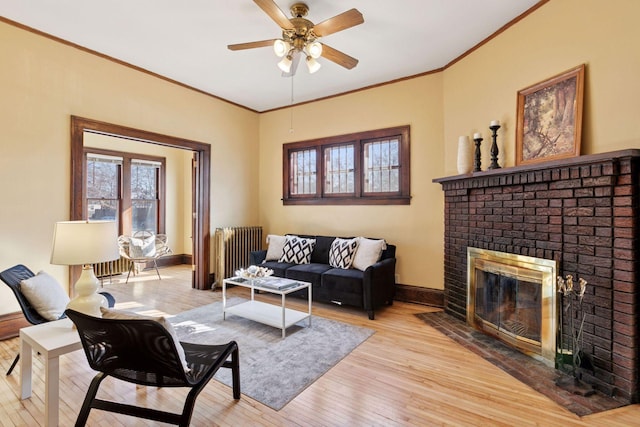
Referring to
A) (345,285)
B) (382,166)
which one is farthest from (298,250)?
(382,166)

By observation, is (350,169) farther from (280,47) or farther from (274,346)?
(274,346)

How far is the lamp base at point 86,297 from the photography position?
213 cm

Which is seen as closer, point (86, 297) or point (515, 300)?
point (86, 297)

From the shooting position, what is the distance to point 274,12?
242cm

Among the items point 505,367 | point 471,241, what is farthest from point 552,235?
point 505,367

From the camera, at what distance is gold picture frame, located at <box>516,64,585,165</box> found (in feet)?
8.07

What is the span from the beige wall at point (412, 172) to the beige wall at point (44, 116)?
244 centimetres

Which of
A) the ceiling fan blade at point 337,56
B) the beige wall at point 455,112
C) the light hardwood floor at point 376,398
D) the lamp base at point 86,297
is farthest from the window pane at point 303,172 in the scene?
the lamp base at point 86,297

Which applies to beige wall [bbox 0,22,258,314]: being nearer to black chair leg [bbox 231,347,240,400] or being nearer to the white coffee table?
the white coffee table

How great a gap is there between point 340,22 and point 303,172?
311cm

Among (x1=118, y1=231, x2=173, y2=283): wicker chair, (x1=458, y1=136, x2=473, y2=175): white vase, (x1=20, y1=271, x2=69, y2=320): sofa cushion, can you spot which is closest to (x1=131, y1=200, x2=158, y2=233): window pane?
(x1=118, y1=231, x2=173, y2=283): wicker chair

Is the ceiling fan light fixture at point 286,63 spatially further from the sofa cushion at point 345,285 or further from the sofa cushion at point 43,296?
the sofa cushion at point 43,296

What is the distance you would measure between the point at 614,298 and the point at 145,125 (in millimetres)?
5183

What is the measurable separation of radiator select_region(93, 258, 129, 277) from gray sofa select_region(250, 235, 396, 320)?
3.32 m
